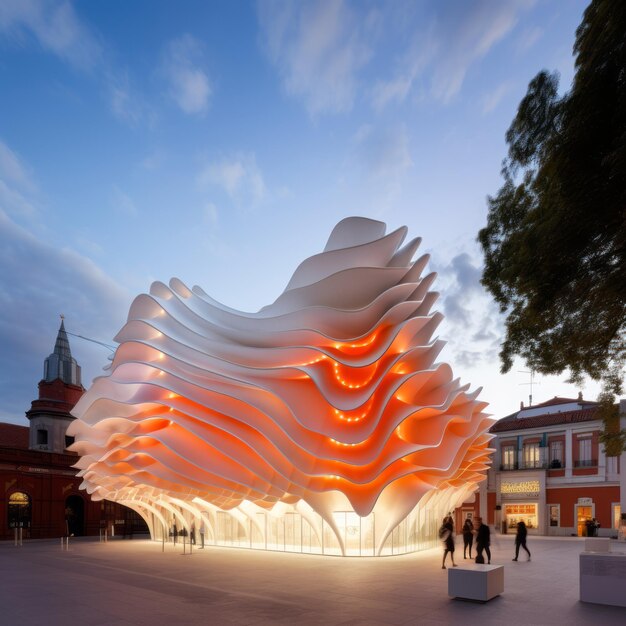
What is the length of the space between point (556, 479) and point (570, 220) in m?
41.3

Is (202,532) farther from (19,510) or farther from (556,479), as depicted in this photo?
(556,479)

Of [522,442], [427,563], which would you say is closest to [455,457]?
[427,563]

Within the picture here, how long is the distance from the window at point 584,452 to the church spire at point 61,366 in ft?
148

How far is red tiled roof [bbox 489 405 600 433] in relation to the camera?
4334 centimetres

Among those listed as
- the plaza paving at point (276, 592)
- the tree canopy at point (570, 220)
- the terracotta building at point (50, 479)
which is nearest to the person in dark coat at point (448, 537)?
the plaza paving at point (276, 592)

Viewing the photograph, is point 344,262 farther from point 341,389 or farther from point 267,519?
point 267,519

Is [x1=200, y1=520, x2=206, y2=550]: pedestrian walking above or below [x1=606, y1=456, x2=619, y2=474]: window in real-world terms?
below

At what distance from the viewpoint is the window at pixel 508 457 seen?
48.9 metres

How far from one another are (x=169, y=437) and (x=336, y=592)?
1274cm

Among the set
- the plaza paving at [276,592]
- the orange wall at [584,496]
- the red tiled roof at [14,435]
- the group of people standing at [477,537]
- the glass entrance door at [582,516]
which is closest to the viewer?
the plaza paving at [276,592]

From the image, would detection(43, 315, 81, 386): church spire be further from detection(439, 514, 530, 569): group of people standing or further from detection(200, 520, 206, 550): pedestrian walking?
detection(439, 514, 530, 569): group of people standing

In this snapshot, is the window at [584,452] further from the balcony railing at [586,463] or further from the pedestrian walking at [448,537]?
the pedestrian walking at [448,537]

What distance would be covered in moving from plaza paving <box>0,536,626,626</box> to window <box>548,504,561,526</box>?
2131 centimetres

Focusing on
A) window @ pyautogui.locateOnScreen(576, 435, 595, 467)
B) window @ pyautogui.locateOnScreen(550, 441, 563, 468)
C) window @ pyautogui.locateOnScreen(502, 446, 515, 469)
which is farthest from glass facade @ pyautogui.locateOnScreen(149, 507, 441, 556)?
window @ pyautogui.locateOnScreen(502, 446, 515, 469)
